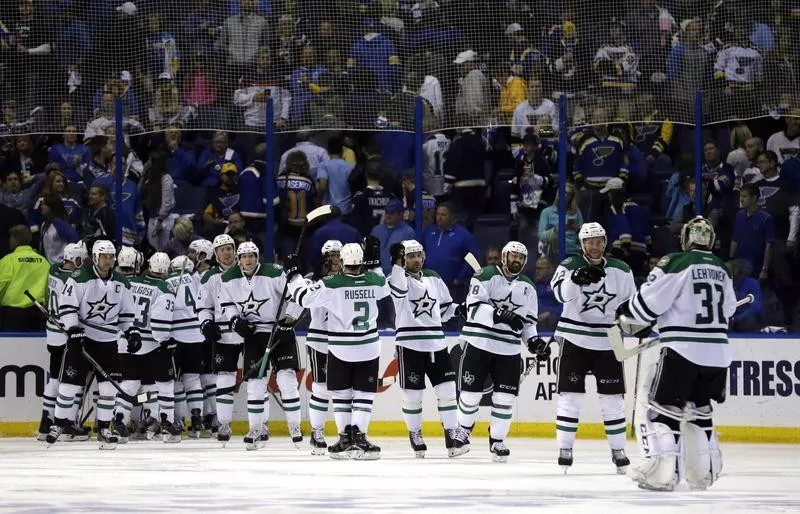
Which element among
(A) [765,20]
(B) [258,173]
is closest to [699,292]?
(A) [765,20]

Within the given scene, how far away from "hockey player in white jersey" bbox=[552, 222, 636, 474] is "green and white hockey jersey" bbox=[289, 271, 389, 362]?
4.77 ft

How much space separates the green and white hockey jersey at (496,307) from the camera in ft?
32.1

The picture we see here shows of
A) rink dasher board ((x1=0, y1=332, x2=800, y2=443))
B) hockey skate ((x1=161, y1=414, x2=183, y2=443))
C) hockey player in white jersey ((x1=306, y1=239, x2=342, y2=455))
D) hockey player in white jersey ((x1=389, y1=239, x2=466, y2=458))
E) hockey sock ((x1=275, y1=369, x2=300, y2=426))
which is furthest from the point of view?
hockey skate ((x1=161, y1=414, x2=183, y2=443))

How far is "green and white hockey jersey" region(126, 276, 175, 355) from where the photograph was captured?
11883mm

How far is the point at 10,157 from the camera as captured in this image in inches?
516

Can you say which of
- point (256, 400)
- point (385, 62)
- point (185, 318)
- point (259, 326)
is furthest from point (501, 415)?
point (385, 62)

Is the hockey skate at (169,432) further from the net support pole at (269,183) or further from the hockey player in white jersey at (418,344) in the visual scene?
the hockey player in white jersey at (418,344)

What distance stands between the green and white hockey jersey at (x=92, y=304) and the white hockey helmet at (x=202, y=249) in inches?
35.9

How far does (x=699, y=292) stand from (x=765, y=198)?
4.91m

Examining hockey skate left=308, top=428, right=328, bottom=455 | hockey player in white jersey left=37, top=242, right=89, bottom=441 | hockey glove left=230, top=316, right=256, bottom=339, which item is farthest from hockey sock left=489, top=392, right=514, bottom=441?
hockey player in white jersey left=37, top=242, right=89, bottom=441

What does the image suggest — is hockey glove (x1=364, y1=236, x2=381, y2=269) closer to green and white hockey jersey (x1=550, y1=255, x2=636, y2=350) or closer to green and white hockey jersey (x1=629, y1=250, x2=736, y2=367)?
green and white hockey jersey (x1=550, y1=255, x2=636, y2=350)

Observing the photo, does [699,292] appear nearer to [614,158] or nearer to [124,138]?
[614,158]

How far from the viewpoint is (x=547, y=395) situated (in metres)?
12.1

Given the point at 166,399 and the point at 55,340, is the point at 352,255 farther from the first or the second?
the point at 55,340
